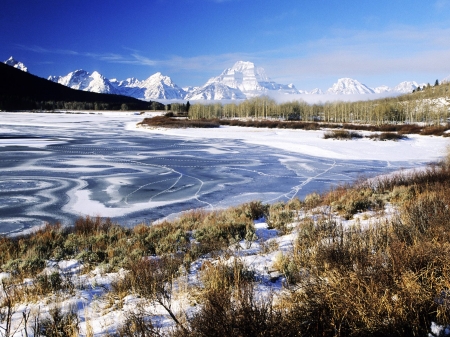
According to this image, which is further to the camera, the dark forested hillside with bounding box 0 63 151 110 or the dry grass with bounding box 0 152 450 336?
the dark forested hillside with bounding box 0 63 151 110

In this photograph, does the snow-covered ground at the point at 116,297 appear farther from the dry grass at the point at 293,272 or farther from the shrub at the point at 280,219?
the shrub at the point at 280,219

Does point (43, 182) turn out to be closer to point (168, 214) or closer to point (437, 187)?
point (168, 214)

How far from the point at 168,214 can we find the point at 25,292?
5621 mm

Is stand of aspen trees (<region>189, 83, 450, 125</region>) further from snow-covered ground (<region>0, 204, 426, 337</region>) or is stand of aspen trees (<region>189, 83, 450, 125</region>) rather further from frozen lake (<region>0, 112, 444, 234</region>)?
snow-covered ground (<region>0, 204, 426, 337</region>)

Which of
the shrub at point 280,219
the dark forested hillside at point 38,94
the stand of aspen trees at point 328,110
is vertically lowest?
the shrub at point 280,219

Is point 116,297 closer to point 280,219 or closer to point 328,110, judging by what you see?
point 280,219

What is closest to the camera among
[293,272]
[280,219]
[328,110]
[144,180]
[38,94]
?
[293,272]

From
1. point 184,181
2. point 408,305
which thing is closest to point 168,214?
point 184,181

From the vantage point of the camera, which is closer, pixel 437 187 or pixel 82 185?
pixel 437 187

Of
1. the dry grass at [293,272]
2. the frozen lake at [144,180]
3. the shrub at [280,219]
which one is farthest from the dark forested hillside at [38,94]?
the shrub at [280,219]

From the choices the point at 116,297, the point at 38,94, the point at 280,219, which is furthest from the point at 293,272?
the point at 38,94

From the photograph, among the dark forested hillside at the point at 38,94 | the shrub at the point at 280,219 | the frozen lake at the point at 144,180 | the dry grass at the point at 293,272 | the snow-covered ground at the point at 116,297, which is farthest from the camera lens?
the dark forested hillside at the point at 38,94

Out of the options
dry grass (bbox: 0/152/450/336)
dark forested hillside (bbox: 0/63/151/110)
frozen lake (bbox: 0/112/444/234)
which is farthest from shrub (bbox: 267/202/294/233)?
dark forested hillside (bbox: 0/63/151/110)

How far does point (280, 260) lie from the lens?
4.83 meters
